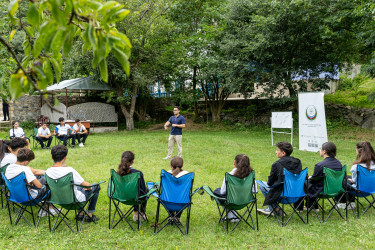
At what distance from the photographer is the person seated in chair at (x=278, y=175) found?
4035 mm

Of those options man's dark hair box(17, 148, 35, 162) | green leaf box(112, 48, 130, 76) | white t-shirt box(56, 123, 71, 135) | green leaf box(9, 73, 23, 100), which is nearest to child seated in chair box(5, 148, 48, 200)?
man's dark hair box(17, 148, 35, 162)

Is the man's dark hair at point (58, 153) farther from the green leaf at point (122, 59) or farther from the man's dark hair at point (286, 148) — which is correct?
the man's dark hair at point (286, 148)

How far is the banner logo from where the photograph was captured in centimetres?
930

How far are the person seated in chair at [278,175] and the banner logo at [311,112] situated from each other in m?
5.59

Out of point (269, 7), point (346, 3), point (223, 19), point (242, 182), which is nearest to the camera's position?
point (242, 182)

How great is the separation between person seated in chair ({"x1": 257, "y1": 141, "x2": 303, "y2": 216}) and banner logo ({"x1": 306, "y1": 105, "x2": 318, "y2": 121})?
18.3 feet

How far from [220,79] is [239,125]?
3.09 metres

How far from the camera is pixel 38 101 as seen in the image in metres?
18.4

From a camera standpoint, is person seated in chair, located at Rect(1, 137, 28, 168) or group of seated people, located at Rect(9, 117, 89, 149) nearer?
Answer: person seated in chair, located at Rect(1, 137, 28, 168)

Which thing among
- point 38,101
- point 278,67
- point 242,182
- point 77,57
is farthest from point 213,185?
point 38,101

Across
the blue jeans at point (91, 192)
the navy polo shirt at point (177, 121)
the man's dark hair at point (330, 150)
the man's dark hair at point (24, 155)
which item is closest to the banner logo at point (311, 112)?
the navy polo shirt at point (177, 121)

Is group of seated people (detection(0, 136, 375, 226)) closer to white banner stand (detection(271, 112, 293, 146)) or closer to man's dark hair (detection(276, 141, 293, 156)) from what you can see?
man's dark hair (detection(276, 141, 293, 156))

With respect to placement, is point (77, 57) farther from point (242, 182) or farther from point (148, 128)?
point (242, 182)

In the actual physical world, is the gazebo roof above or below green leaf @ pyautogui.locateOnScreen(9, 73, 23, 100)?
above
